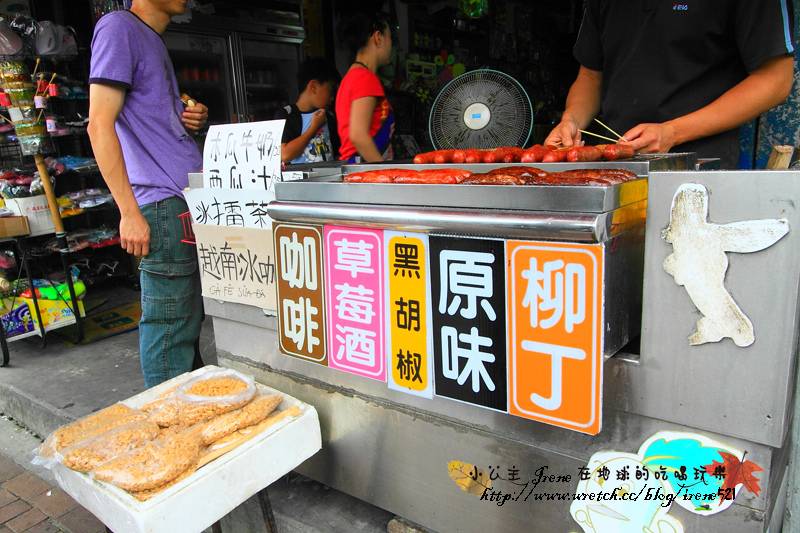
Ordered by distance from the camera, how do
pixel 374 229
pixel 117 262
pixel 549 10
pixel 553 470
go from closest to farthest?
pixel 553 470 → pixel 374 229 → pixel 117 262 → pixel 549 10

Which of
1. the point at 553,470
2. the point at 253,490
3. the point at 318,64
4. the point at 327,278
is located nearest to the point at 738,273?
the point at 553,470

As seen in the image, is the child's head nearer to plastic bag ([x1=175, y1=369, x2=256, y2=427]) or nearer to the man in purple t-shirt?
the man in purple t-shirt

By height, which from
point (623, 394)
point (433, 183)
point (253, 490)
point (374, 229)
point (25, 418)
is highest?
point (433, 183)

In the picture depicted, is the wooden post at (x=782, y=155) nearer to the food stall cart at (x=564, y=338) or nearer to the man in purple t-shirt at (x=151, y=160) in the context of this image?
the food stall cart at (x=564, y=338)

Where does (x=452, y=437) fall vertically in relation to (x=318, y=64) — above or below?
below

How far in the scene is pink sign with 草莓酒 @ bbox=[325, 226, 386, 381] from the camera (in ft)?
5.18

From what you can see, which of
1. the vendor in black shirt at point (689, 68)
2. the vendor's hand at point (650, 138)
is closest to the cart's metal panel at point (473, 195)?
the vendor's hand at point (650, 138)

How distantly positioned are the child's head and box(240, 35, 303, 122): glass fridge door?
8.27 ft

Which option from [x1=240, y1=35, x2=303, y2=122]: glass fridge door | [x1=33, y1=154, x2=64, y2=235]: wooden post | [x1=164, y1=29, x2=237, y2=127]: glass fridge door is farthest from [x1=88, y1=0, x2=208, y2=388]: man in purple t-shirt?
[x1=240, y1=35, x2=303, y2=122]: glass fridge door

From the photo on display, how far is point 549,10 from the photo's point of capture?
852cm

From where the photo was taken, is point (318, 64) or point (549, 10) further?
point (549, 10)

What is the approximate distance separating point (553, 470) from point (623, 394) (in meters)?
0.31

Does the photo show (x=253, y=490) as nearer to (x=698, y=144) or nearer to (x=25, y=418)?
(x=698, y=144)

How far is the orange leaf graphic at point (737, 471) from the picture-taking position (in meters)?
1.16
